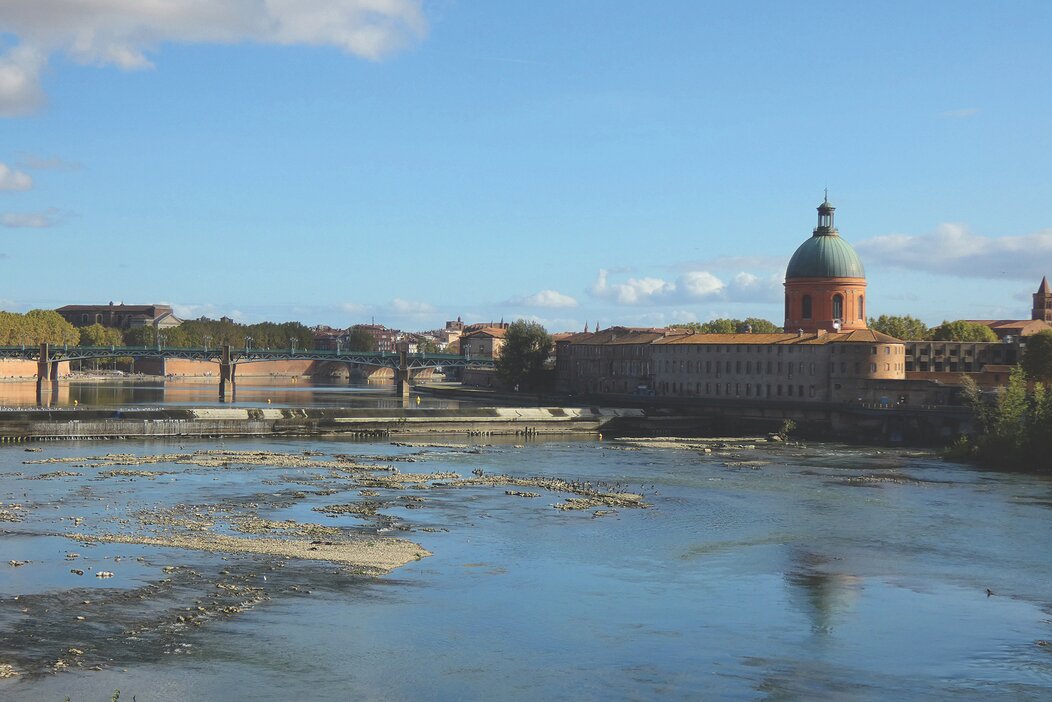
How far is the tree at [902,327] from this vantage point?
536 feet

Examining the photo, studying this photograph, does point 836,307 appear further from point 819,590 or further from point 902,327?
point 819,590

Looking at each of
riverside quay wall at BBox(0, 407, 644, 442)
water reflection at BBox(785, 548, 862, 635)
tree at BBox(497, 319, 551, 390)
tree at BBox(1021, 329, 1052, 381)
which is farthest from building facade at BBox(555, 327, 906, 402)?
water reflection at BBox(785, 548, 862, 635)

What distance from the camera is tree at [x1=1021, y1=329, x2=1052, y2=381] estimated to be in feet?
364

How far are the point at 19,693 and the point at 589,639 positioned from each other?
13663mm

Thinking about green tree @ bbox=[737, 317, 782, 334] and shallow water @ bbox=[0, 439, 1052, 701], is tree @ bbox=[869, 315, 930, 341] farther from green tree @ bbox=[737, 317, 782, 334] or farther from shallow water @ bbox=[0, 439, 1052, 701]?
shallow water @ bbox=[0, 439, 1052, 701]

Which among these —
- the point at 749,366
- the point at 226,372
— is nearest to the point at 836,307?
the point at 749,366

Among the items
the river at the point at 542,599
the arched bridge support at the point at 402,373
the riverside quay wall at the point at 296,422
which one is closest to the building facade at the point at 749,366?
the riverside quay wall at the point at 296,422

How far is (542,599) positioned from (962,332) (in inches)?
5172

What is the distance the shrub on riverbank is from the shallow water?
1575 centimetres

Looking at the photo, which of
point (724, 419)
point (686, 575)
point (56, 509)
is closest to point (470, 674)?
point (686, 575)

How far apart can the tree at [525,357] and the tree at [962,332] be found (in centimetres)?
4971

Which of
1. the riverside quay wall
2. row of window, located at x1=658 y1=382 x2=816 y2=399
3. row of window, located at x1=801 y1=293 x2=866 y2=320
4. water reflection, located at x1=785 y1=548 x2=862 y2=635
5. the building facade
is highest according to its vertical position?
row of window, located at x1=801 y1=293 x2=866 y2=320

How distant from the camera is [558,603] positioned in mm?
37531

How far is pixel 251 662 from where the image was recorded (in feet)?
97.5
